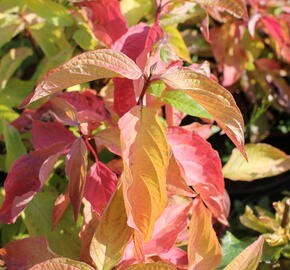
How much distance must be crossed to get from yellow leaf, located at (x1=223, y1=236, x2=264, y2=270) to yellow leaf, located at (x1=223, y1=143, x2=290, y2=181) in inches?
12.5

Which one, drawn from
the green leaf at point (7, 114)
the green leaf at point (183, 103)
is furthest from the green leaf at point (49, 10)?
the green leaf at point (183, 103)

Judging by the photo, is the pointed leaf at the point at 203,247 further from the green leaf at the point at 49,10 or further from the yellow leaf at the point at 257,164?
the green leaf at the point at 49,10

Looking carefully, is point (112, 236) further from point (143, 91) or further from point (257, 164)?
point (257, 164)

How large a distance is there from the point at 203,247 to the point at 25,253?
0.23m

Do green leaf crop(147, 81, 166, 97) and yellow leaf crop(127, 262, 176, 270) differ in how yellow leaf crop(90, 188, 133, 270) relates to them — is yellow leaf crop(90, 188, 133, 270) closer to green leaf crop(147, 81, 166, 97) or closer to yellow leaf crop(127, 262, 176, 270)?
yellow leaf crop(127, 262, 176, 270)

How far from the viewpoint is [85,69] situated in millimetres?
641

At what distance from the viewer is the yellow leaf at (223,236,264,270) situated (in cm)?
66

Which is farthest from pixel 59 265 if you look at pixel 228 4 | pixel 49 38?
pixel 49 38

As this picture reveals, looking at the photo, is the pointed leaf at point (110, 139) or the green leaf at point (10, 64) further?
the green leaf at point (10, 64)

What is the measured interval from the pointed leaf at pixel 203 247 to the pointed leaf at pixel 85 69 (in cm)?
23

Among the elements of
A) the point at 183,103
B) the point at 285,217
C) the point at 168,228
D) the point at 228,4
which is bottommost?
the point at 285,217

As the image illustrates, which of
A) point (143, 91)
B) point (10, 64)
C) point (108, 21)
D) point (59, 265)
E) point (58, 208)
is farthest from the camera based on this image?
point (10, 64)

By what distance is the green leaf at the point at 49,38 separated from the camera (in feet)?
3.43

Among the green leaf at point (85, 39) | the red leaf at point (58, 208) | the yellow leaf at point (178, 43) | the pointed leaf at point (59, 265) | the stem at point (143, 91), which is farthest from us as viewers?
the yellow leaf at point (178, 43)
